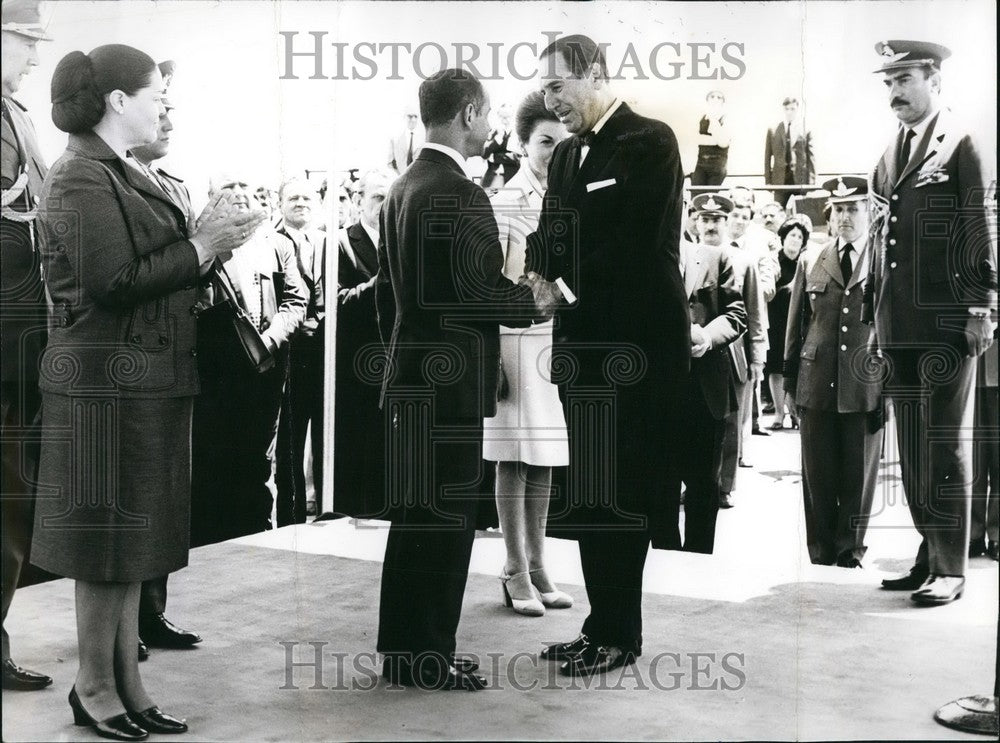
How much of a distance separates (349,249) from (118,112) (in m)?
0.88

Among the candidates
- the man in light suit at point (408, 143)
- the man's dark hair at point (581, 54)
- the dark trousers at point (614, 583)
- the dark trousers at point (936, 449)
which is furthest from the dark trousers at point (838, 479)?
the man in light suit at point (408, 143)

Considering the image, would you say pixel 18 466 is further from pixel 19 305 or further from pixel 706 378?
pixel 706 378

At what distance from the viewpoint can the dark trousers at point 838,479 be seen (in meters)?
3.81

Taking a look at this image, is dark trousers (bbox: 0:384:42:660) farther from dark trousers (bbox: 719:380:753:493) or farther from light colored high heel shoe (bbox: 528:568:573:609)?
dark trousers (bbox: 719:380:753:493)

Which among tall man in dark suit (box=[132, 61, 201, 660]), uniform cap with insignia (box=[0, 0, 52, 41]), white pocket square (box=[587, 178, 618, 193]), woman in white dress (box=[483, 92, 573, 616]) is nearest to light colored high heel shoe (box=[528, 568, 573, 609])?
woman in white dress (box=[483, 92, 573, 616])

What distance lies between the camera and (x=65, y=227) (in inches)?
141

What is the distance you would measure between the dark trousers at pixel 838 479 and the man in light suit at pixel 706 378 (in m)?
0.32

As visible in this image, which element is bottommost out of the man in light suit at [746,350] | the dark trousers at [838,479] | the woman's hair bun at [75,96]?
the dark trousers at [838,479]

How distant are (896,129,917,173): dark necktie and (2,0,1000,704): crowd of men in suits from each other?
10 mm

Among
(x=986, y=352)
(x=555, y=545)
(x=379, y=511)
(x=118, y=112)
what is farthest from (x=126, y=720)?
(x=986, y=352)

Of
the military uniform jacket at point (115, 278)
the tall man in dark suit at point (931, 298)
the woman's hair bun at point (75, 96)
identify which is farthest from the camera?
the tall man in dark suit at point (931, 298)

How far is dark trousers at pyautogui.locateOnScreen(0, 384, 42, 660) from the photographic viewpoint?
3.75 metres

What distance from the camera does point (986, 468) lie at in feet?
12.5

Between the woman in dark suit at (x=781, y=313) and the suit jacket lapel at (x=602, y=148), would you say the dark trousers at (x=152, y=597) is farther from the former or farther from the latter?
the woman in dark suit at (x=781, y=313)
